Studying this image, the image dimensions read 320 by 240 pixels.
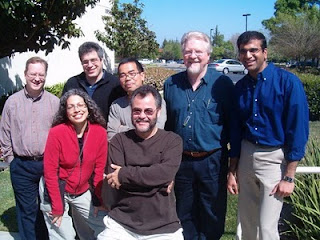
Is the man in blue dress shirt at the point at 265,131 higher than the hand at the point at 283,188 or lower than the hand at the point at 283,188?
higher

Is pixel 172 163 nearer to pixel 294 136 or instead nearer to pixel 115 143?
→ pixel 115 143

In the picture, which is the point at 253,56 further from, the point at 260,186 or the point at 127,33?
the point at 127,33

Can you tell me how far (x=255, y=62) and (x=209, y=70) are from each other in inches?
19.8

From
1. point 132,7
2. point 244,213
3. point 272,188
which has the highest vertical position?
point 132,7

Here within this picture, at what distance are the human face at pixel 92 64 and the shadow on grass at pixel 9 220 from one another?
2.10 meters

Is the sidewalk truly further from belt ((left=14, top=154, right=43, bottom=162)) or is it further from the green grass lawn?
belt ((left=14, top=154, right=43, bottom=162))

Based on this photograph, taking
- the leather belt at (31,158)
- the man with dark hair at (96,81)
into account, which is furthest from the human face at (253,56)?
the leather belt at (31,158)

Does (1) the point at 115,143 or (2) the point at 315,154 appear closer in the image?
(1) the point at 115,143

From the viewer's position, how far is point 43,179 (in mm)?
3453

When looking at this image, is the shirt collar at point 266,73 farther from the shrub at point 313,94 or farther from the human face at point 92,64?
the shrub at point 313,94

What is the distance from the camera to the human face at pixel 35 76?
3414mm

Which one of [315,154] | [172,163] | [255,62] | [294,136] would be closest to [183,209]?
[172,163]

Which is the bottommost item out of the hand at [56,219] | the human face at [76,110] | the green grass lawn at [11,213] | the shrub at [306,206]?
the green grass lawn at [11,213]

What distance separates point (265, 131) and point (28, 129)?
6.60 ft
